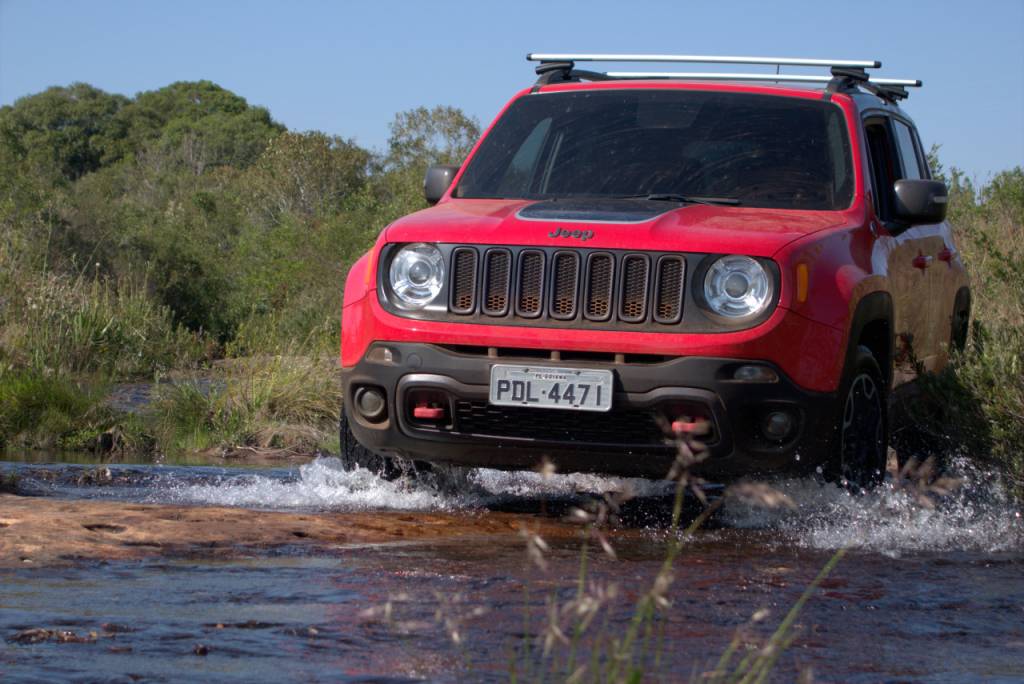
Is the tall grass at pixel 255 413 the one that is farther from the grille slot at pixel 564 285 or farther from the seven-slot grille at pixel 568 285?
the grille slot at pixel 564 285

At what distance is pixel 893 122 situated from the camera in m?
7.89

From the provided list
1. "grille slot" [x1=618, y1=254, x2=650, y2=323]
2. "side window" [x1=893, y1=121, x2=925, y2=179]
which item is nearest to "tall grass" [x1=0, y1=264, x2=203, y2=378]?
"side window" [x1=893, y1=121, x2=925, y2=179]

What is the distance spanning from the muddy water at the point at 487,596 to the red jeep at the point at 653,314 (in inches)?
13.0

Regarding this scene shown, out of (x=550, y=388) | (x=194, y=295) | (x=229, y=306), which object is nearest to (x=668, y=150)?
(x=550, y=388)

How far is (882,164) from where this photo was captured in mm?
7523

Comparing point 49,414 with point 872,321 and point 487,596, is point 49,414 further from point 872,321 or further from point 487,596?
point 487,596

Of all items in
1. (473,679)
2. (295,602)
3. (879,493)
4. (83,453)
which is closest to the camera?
(473,679)

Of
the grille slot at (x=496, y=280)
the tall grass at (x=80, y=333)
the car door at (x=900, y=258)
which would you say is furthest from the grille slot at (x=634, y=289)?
the tall grass at (x=80, y=333)

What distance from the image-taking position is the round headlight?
18.9ft

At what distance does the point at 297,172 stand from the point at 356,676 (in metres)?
37.1

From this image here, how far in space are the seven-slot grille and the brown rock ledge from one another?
868mm

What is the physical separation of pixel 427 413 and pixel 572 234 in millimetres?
913

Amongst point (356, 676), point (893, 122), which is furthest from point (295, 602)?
point (893, 122)

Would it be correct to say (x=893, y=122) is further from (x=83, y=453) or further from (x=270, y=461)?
(x=83, y=453)
